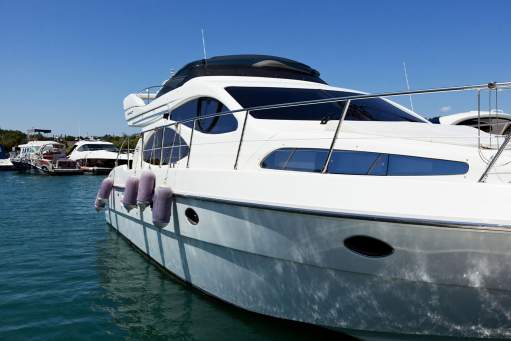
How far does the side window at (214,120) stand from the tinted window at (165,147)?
44 cm

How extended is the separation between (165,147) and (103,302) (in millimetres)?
2285

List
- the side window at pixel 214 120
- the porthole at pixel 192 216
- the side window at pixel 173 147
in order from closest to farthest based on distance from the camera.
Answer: the porthole at pixel 192 216 < the side window at pixel 214 120 < the side window at pixel 173 147

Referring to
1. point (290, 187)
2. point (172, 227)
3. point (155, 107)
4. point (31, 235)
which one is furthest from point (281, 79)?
point (31, 235)

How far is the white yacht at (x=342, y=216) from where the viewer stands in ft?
10.6

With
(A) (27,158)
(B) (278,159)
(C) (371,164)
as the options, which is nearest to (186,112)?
(B) (278,159)

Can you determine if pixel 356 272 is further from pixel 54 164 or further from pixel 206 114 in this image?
pixel 54 164

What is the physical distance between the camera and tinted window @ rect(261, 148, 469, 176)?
387 centimetres

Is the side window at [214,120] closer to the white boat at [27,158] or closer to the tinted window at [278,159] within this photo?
the tinted window at [278,159]

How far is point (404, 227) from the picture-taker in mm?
3309

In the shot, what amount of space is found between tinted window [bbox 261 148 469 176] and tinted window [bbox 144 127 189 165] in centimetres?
219

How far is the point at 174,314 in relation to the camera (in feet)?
17.1

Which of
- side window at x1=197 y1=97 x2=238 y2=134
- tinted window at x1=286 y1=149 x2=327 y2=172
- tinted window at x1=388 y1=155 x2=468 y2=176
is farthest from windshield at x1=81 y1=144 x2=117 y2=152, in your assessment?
tinted window at x1=388 y1=155 x2=468 y2=176

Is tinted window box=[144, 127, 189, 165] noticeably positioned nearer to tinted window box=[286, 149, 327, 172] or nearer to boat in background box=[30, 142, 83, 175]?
tinted window box=[286, 149, 327, 172]

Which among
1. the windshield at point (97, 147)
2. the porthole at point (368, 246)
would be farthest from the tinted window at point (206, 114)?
the windshield at point (97, 147)
